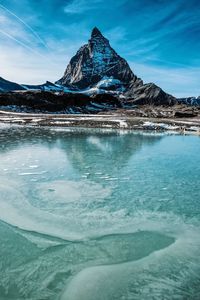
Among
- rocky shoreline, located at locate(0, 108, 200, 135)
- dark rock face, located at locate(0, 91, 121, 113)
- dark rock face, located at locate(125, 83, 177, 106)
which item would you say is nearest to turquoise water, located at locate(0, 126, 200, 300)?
rocky shoreline, located at locate(0, 108, 200, 135)

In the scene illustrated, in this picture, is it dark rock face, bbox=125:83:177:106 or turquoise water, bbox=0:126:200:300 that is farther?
dark rock face, bbox=125:83:177:106

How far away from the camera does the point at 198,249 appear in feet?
28.5

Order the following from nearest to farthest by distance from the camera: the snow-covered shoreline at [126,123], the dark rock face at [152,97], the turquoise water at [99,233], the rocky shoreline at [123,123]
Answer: the turquoise water at [99,233] → the snow-covered shoreline at [126,123] → the rocky shoreline at [123,123] → the dark rock face at [152,97]

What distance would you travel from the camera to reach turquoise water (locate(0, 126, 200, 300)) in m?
7.01

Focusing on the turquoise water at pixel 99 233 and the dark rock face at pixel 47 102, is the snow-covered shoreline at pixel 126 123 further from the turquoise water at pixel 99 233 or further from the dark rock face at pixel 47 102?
Result: the dark rock face at pixel 47 102

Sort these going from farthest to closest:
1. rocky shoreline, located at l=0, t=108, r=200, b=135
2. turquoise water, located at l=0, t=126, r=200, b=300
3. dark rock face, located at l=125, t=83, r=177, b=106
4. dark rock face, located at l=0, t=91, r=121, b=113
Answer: dark rock face, located at l=125, t=83, r=177, b=106, dark rock face, located at l=0, t=91, r=121, b=113, rocky shoreline, located at l=0, t=108, r=200, b=135, turquoise water, located at l=0, t=126, r=200, b=300

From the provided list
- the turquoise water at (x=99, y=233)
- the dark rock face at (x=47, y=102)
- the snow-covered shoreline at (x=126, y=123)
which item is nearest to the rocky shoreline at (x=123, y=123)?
the snow-covered shoreline at (x=126, y=123)

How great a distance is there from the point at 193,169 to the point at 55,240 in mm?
11634

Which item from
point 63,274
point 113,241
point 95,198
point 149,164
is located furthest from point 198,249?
point 149,164

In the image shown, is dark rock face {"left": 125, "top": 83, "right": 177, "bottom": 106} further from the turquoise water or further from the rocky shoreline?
the turquoise water

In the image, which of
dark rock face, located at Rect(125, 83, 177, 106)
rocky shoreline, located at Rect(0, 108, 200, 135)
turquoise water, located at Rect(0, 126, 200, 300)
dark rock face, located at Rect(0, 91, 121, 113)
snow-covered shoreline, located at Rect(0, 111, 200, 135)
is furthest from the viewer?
dark rock face, located at Rect(125, 83, 177, 106)

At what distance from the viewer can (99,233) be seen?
9570 millimetres

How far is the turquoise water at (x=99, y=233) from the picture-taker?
701cm

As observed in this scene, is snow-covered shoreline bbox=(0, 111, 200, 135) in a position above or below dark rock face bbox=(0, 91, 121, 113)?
below
